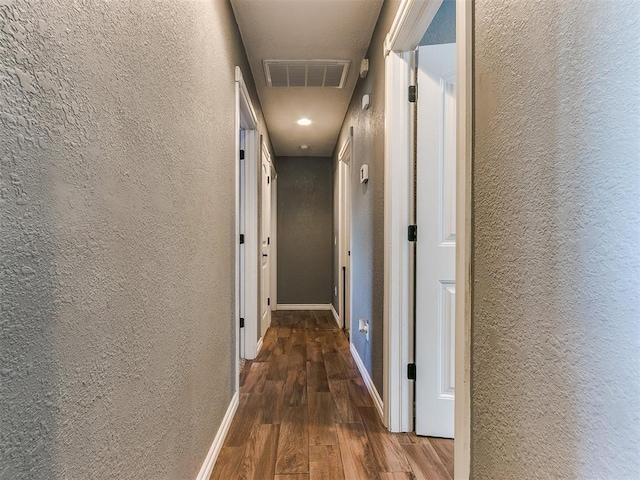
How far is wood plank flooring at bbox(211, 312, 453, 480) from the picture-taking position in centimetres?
158

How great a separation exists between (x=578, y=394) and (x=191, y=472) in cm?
125

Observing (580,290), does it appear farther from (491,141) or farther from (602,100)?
(491,141)

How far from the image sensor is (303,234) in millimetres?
5645

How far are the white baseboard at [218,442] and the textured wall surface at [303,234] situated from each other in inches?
136

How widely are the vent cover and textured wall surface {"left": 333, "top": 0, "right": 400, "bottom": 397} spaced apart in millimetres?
187

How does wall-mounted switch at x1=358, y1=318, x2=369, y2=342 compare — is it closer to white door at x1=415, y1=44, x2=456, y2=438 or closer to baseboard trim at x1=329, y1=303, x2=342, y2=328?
white door at x1=415, y1=44, x2=456, y2=438

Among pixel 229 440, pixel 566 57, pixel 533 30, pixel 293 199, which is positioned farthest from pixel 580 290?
pixel 293 199

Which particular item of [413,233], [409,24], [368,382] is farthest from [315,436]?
[409,24]

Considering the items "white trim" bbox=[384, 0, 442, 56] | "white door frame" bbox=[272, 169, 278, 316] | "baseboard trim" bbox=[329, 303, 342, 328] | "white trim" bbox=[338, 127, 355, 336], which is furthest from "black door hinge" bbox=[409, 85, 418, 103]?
"white door frame" bbox=[272, 169, 278, 316]

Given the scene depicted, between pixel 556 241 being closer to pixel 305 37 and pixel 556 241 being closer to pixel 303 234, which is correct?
pixel 305 37

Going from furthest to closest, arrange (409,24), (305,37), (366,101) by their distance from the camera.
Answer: (366,101), (305,37), (409,24)

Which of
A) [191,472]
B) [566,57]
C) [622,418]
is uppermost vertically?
[566,57]

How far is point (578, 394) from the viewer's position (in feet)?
2.10

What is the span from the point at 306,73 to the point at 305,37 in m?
0.48
